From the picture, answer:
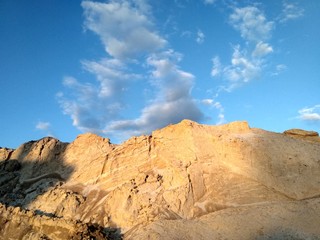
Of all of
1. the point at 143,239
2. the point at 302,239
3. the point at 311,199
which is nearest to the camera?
the point at 302,239

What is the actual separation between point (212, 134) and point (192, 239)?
8475 mm

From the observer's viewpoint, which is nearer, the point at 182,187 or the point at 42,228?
the point at 42,228

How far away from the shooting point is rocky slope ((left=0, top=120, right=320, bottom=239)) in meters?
18.6

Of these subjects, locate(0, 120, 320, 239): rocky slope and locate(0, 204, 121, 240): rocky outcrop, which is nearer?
locate(0, 204, 121, 240): rocky outcrop

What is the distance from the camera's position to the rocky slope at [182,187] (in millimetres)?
18562

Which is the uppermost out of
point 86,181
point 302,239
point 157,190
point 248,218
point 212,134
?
point 212,134

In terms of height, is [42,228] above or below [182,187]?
below

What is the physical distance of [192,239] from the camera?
696 inches

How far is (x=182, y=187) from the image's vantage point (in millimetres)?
21734

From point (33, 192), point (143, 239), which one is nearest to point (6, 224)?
point (33, 192)

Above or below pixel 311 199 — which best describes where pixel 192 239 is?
below

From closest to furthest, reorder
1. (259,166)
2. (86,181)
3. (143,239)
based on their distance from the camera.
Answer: (143,239) → (259,166) → (86,181)

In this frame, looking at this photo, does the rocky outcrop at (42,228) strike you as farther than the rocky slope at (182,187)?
No

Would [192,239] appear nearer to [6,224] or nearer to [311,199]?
[311,199]
